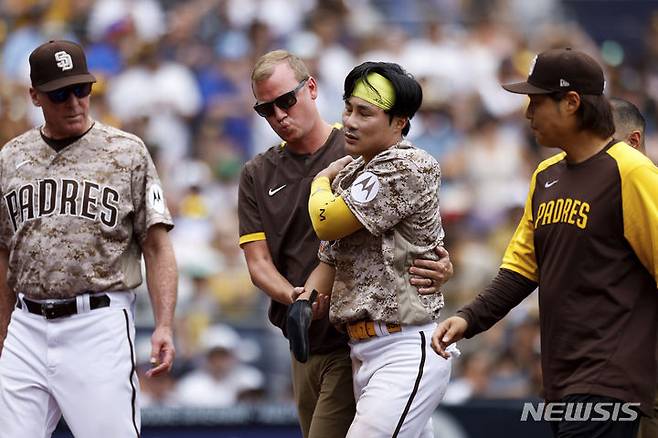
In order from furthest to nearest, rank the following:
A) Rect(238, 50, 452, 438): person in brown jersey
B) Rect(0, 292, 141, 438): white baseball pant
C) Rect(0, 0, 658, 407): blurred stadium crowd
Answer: Rect(0, 0, 658, 407): blurred stadium crowd
Rect(238, 50, 452, 438): person in brown jersey
Rect(0, 292, 141, 438): white baseball pant

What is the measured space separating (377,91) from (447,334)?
1.08m

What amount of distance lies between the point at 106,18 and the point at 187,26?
87 centimetres

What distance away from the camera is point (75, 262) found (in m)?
5.79

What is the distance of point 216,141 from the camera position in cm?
1266

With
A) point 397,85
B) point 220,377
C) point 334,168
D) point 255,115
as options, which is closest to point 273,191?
point 334,168

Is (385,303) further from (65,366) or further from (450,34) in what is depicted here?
(450,34)

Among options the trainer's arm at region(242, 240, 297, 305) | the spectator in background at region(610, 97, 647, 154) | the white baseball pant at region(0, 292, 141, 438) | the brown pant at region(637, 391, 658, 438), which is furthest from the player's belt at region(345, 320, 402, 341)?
the spectator in background at region(610, 97, 647, 154)

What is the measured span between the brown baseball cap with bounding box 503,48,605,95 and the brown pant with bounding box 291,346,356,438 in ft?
5.54

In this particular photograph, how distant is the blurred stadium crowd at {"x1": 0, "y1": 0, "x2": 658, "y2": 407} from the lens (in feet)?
34.1

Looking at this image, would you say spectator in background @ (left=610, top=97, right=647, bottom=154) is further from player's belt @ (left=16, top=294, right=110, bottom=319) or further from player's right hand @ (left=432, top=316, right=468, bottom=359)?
player's belt @ (left=16, top=294, right=110, bottom=319)

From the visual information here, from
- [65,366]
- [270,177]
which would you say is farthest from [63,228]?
[270,177]

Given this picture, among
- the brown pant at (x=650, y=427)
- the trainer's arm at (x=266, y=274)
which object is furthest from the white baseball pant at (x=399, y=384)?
the brown pant at (x=650, y=427)

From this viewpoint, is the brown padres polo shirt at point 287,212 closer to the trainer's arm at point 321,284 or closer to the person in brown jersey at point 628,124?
the trainer's arm at point 321,284

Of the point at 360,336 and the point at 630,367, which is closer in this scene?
the point at 630,367
